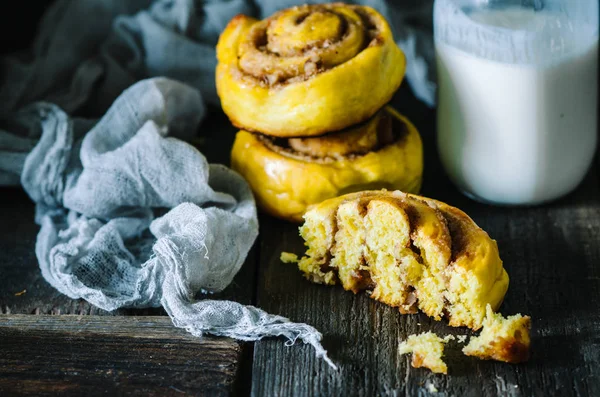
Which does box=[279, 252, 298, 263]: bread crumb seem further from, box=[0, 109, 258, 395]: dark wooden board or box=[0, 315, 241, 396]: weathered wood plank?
box=[0, 315, 241, 396]: weathered wood plank

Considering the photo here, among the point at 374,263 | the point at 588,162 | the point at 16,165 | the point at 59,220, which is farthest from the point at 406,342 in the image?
the point at 16,165

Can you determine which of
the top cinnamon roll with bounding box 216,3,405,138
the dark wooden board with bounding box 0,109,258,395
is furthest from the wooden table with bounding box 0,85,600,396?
the top cinnamon roll with bounding box 216,3,405,138

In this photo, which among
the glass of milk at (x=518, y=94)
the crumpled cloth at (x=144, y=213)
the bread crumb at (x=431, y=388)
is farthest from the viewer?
the glass of milk at (x=518, y=94)

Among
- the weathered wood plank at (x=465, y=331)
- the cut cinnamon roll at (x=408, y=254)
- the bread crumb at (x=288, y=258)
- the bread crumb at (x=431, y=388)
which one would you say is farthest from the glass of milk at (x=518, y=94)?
the bread crumb at (x=431, y=388)

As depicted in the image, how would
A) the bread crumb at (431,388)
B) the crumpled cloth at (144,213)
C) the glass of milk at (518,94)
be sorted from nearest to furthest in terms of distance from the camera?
the bread crumb at (431,388) → the crumpled cloth at (144,213) → the glass of milk at (518,94)

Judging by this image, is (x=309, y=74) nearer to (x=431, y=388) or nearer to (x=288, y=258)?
(x=288, y=258)

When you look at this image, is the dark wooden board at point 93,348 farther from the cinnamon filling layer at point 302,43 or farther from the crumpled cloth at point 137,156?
the cinnamon filling layer at point 302,43
